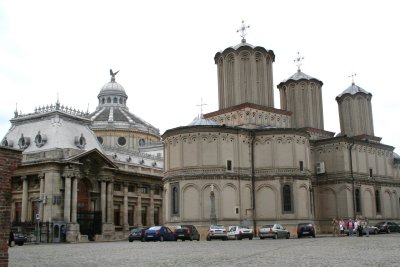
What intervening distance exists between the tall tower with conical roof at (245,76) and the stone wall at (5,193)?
4648cm

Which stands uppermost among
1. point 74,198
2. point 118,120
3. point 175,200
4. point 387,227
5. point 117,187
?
point 118,120

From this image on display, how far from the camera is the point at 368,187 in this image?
2574 inches

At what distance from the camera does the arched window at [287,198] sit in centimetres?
5438

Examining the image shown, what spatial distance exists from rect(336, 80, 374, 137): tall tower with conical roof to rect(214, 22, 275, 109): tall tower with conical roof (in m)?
16.5

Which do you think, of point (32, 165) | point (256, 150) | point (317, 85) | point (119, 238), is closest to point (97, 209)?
point (119, 238)

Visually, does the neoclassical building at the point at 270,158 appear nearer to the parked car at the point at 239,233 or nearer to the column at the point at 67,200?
the parked car at the point at 239,233

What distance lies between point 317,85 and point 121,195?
30173mm

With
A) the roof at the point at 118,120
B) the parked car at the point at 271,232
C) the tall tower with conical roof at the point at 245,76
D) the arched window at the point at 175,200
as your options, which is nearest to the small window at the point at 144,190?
the roof at the point at 118,120

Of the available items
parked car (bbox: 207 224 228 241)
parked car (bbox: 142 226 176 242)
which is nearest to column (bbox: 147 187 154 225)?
parked car (bbox: 142 226 176 242)

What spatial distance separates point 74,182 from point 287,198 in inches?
988

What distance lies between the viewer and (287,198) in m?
54.7

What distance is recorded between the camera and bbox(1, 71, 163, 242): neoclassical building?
61031 millimetres

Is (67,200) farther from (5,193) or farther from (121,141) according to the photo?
(5,193)

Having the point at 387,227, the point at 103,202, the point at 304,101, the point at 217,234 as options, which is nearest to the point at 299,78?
the point at 304,101
